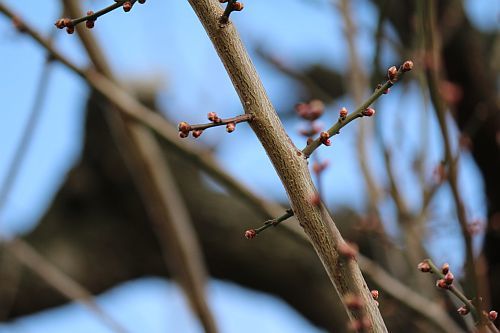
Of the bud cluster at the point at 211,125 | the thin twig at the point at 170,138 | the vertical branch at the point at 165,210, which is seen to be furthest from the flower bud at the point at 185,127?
the vertical branch at the point at 165,210

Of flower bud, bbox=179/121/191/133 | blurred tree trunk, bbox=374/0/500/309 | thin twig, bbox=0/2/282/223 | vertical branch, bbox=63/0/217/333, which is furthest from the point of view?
blurred tree trunk, bbox=374/0/500/309

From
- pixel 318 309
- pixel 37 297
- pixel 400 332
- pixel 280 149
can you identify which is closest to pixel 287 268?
pixel 318 309

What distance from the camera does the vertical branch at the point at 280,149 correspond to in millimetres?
766

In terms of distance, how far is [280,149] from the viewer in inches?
30.7

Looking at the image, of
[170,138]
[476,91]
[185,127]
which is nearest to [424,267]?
[185,127]

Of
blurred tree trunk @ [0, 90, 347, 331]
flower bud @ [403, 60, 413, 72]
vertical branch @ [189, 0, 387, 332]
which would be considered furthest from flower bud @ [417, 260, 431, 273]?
blurred tree trunk @ [0, 90, 347, 331]

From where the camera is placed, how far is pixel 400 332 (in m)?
2.79

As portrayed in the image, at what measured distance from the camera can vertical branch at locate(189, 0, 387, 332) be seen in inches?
30.1

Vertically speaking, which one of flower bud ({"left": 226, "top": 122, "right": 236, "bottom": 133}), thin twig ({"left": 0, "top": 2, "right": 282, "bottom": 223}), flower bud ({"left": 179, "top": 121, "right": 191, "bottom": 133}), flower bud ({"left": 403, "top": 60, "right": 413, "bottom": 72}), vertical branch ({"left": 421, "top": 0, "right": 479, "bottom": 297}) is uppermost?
thin twig ({"left": 0, "top": 2, "right": 282, "bottom": 223})

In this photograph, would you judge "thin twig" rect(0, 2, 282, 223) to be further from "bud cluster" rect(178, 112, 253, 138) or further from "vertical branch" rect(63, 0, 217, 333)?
"bud cluster" rect(178, 112, 253, 138)

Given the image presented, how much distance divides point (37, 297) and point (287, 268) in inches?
46.8

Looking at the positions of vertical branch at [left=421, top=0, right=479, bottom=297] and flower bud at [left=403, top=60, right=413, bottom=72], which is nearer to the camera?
flower bud at [left=403, top=60, right=413, bottom=72]

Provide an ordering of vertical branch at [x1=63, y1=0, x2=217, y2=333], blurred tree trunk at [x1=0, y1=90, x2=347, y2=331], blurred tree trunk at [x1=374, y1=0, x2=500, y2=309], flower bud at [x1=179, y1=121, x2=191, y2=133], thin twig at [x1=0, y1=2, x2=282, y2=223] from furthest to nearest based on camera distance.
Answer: blurred tree trunk at [x1=0, y1=90, x2=347, y2=331], blurred tree trunk at [x1=374, y1=0, x2=500, y2=309], vertical branch at [x1=63, y1=0, x2=217, y2=333], thin twig at [x1=0, y1=2, x2=282, y2=223], flower bud at [x1=179, y1=121, x2=191, y2=133]

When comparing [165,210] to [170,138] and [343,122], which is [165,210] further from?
[343,122]
